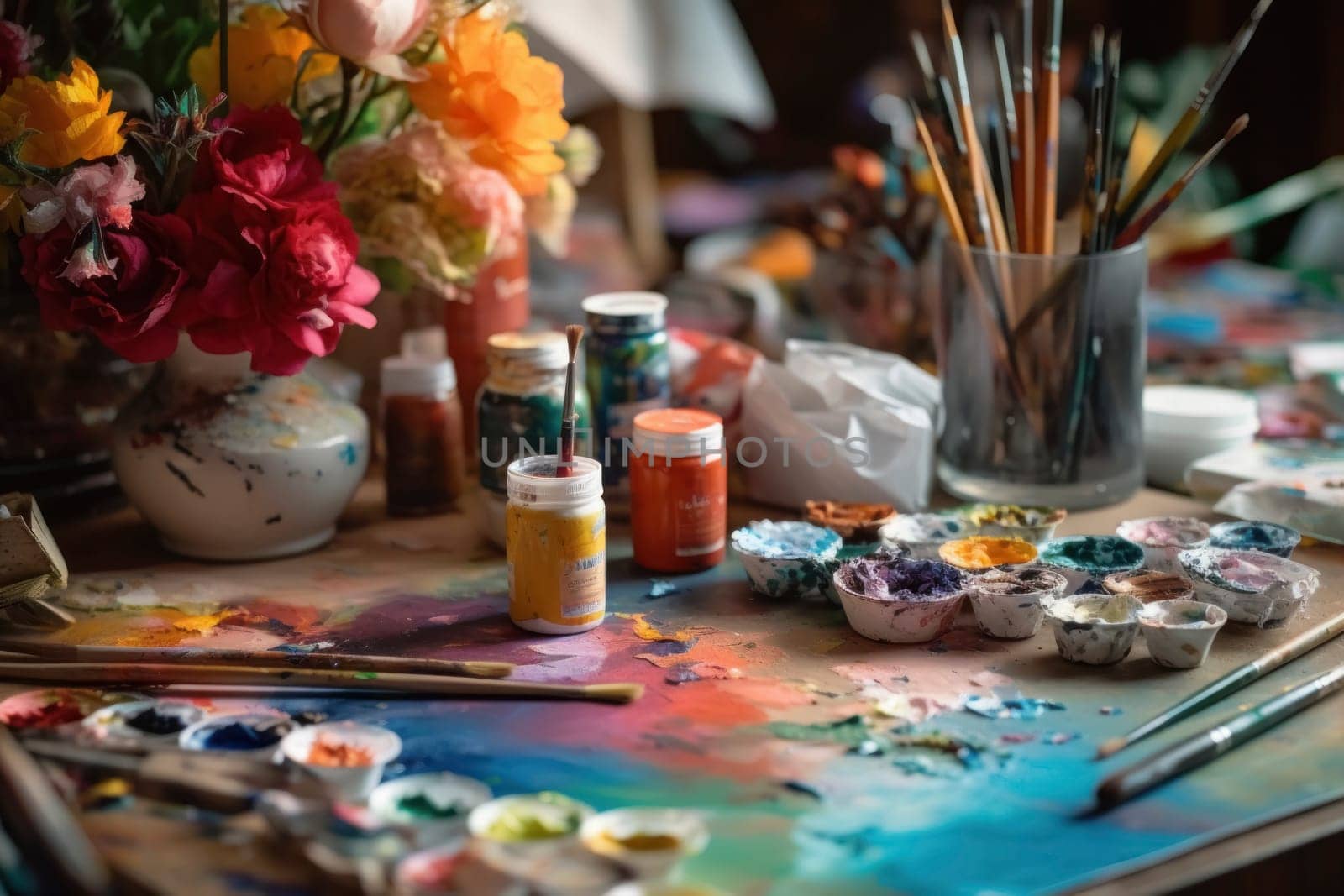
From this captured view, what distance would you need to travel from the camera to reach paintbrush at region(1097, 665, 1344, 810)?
2.27ft

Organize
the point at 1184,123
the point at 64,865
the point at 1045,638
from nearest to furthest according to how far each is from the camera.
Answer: the point at 64,865 < the point at 1045,638 < the point at 1184,123

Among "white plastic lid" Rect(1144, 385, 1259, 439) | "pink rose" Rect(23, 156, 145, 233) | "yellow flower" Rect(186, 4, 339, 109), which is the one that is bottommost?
"white plastic lid" Rect(1144, 385, 1259, 439)

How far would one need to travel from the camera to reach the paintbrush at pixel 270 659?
2.74 feet

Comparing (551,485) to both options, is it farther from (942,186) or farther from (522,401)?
(942,186)

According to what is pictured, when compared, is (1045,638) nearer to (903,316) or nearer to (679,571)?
(679,571)

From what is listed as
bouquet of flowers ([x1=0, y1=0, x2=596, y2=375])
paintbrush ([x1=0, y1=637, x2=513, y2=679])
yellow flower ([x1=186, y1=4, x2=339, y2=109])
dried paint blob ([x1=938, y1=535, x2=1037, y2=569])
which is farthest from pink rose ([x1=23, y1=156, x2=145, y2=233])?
dried paint blob ([x1=938, y1=535, x2=1037, y2=569])

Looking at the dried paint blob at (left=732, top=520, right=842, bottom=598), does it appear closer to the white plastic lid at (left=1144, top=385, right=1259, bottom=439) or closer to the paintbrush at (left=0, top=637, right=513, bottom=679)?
the paintbrush at (left=0, top=637, right=513, bottom=679)

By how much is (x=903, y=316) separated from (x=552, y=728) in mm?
780

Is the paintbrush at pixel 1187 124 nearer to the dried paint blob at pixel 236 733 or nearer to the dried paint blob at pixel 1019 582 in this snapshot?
the dried paint blob at pixel 1019 582

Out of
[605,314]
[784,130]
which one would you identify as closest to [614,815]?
[605,314]

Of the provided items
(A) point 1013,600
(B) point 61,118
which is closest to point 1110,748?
(A) point 1013,600

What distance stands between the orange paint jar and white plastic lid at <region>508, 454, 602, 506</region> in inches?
3.6

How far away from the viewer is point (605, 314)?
1.10m

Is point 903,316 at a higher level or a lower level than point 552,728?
higher
